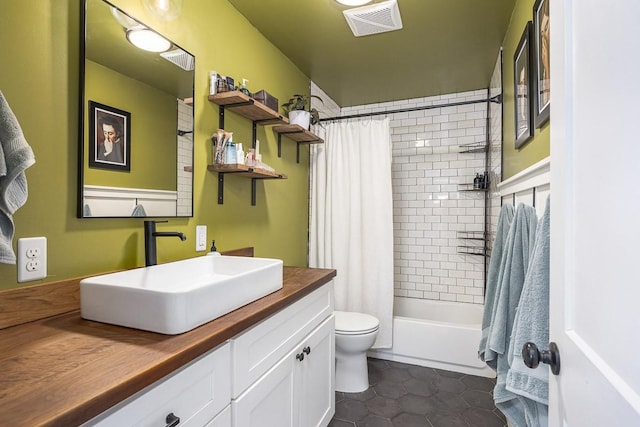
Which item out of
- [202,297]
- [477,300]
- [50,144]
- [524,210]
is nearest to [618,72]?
[524,210]

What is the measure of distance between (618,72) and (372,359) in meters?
2.72

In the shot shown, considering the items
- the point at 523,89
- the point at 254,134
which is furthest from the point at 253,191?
the point at 523,89

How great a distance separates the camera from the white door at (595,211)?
0.53m

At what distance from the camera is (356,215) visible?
2.81m

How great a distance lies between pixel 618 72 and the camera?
0.57m

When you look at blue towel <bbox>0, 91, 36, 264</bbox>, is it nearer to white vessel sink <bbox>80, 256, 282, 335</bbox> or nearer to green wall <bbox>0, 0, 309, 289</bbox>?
green wall <bbox>0, 0, 309, 289</bbox>

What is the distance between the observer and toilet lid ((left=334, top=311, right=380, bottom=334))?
2.25 meters

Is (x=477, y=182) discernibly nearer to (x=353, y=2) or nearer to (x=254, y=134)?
(x=353, y=2)

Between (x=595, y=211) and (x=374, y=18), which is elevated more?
(x=374, y=18)

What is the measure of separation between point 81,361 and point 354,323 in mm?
1846

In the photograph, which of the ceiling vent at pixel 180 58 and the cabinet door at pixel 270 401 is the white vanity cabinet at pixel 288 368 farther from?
the ceiling vent at pixel 180 58

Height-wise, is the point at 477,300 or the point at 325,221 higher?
the point at 325,221

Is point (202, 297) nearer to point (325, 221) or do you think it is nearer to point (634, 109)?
point (634, 109)

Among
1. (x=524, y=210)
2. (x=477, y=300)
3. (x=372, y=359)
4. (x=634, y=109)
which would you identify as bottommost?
(x=372, y=359)
